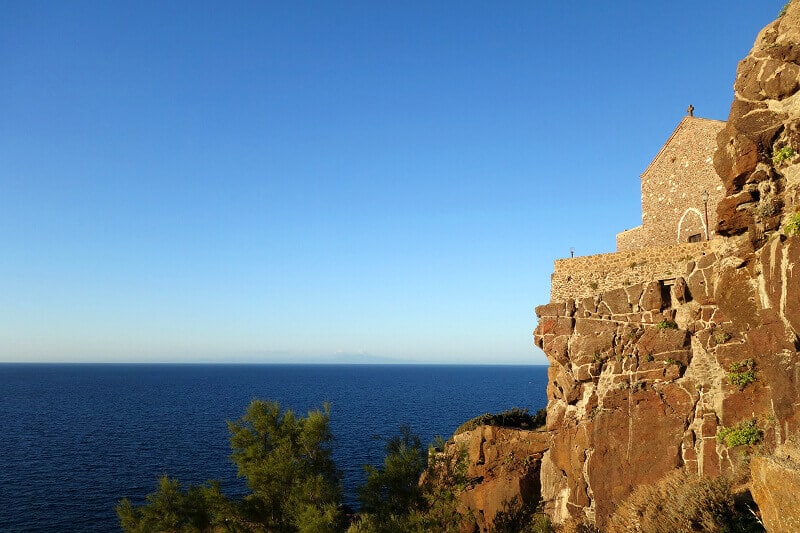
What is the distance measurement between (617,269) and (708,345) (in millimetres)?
5157

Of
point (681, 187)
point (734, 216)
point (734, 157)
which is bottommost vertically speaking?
point (734, 216)

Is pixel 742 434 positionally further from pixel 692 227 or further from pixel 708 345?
pixel 692 227

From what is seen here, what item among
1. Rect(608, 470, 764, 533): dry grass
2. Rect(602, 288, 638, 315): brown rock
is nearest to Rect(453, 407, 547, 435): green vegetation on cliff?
Rect(602, 288, 638, 315): brown rock

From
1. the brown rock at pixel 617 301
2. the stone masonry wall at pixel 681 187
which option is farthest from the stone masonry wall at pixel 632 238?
the brown rock at pixel 617 301

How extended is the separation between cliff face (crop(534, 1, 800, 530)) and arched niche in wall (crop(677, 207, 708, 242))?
7564 millimetres

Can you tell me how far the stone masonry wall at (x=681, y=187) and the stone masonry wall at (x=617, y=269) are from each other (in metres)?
6.56

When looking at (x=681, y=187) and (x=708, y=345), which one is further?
(x=681, y=187)

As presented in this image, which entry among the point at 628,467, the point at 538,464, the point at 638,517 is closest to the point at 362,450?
the point at 538,464

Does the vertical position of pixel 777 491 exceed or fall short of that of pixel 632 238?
it falls short

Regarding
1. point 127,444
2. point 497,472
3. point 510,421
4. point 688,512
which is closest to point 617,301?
point 497,472

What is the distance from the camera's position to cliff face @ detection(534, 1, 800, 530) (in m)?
16.1

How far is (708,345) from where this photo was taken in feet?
65.7

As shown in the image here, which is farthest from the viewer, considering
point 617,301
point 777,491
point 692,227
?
point 692,227

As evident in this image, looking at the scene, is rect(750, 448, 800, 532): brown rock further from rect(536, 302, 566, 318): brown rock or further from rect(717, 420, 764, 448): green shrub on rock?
rect(536, 302, 566, 318): brown rock
